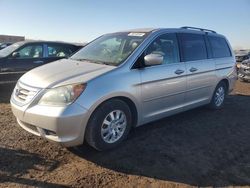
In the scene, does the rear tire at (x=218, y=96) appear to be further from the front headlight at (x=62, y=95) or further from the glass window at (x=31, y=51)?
the glass window at (x=31, y=51)

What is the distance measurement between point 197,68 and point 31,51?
5.16 m

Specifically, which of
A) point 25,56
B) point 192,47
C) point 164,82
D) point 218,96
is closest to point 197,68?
point 192,47

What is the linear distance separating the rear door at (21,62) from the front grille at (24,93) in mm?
3812

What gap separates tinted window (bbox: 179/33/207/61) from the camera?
242 inches

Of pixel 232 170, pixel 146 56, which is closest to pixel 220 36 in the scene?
pixel 146 56

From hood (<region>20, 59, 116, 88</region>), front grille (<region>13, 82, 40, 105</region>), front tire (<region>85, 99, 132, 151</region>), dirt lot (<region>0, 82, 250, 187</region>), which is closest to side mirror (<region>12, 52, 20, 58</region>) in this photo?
dirt lot (<region>0, 82, 250, 187</region>)

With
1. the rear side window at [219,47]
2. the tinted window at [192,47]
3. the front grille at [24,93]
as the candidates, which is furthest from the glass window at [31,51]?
the rear side window at [219,47]

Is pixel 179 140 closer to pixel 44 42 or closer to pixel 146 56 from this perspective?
pixel 146 56

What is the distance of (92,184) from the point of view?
3689 millimetres

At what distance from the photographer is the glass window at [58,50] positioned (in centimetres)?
963

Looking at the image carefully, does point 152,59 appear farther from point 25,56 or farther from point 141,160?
point 25,56

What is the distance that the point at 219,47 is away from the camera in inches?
297

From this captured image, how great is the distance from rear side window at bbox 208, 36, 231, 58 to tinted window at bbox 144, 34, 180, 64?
1.62 meters

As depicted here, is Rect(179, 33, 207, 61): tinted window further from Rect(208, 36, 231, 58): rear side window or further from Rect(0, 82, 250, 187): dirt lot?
Rect(0, 82, 250, 187): dirt lot
